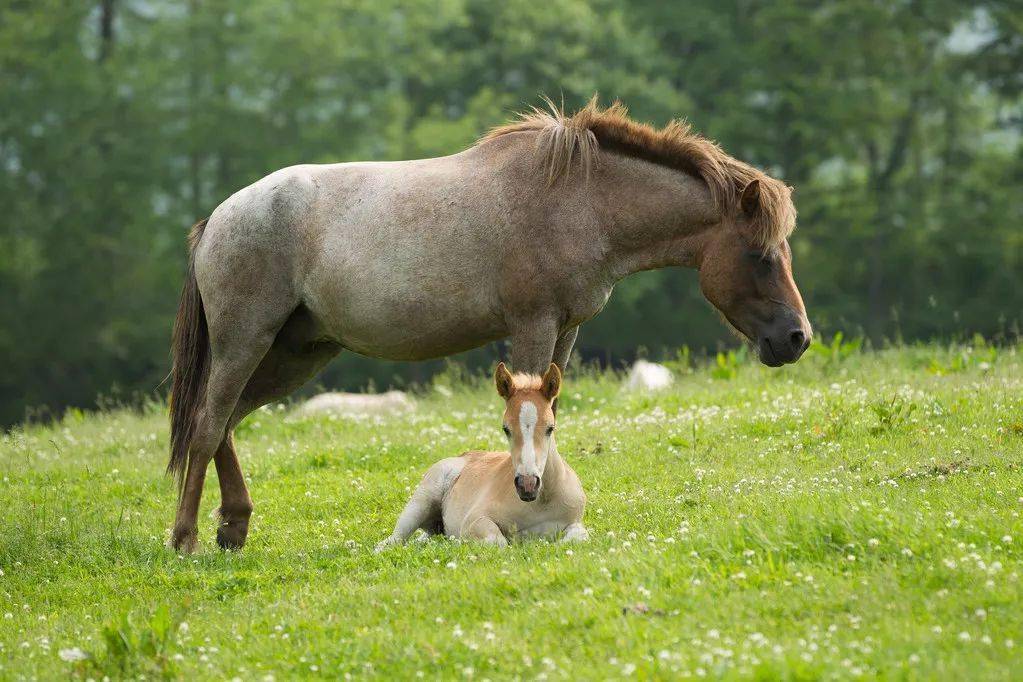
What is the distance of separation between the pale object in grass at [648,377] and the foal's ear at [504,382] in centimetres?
675

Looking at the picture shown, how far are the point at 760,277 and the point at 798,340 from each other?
50 cm

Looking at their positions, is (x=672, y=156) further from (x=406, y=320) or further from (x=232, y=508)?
(x=232, y=508)

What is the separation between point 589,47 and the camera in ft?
147

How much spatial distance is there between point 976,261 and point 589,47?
15.6 meters

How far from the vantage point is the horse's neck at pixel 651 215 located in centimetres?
834

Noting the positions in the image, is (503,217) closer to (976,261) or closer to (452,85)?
(976,261)

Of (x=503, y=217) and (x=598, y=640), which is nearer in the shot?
(x=598, y=640)

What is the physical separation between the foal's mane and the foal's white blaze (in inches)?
67.5

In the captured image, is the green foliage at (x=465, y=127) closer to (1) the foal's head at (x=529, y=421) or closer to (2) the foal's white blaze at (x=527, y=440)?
(1) the foal's head at (x=529, y=421)

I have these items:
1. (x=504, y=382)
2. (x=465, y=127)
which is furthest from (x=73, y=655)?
(x=465, y=127)

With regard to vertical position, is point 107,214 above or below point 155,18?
below

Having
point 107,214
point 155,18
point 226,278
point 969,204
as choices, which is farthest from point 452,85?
point 226,278

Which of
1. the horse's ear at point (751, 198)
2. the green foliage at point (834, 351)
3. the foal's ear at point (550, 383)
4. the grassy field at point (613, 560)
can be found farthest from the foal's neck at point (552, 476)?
the green foliage at point (834, 351)

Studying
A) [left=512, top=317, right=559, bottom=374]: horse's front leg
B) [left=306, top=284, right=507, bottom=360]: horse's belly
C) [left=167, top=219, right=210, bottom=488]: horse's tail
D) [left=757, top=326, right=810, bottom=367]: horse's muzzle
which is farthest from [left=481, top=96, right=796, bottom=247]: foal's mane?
[left=167, top=219, right=210, bottom=488]: horse's tail
